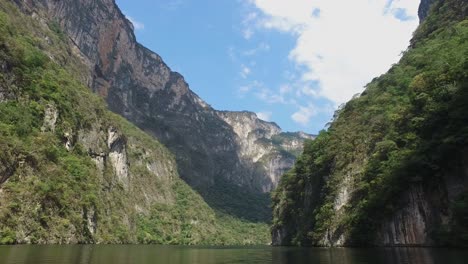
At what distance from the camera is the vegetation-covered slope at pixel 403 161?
39.8 m

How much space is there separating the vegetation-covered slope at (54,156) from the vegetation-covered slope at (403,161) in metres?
38.5

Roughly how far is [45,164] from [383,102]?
53.0 m

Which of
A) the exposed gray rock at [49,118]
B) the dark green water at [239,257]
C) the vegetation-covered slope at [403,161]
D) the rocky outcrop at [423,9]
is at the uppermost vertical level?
the rocky outcrop at [423,9]

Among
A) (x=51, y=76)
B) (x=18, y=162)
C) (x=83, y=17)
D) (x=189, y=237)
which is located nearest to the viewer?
(x=18, y=162)

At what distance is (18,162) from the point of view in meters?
57.9

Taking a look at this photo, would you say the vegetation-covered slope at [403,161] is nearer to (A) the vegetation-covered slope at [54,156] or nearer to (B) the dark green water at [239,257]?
(B) the dark green water at [239,257]

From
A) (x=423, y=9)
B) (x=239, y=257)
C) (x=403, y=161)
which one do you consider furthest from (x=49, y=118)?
(x=423, y=9)

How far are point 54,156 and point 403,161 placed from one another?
2015 inches

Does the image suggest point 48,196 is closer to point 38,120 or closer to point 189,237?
point 38,120

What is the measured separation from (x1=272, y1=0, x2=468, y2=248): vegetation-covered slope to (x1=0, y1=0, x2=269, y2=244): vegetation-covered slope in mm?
38460

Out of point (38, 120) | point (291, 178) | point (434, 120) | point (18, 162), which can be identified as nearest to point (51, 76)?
point (38, 120)

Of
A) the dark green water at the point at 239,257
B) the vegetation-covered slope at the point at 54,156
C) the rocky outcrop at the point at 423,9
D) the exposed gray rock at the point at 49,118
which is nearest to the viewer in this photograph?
the dark green water at the point at 239,257

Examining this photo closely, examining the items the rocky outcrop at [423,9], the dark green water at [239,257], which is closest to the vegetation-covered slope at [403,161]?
the dark green water at [239,257]

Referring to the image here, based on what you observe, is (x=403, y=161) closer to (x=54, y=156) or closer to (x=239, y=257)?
(x=239, y=257)
